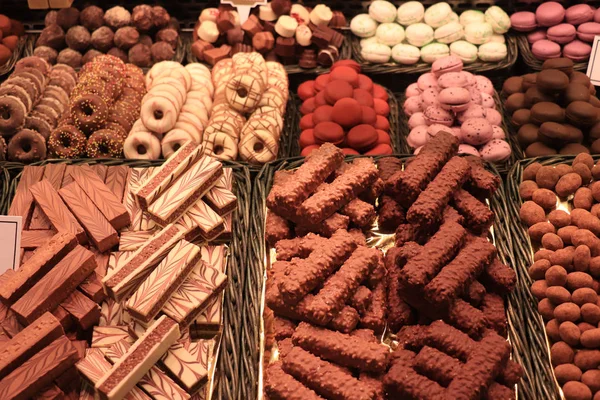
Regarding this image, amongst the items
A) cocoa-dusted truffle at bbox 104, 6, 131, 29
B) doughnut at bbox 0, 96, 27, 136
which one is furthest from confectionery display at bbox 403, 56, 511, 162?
doughnut at bbox 0, 96, 27, 136

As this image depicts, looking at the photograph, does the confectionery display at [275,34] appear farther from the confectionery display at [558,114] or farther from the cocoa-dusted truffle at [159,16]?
the confectionery display at [558,114]

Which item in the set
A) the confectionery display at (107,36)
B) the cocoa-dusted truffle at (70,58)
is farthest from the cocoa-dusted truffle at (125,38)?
the cocoa-dusted truffle at (70,58)

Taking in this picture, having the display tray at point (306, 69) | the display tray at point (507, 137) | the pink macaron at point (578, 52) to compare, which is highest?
the pink macaron at point (578, 52)

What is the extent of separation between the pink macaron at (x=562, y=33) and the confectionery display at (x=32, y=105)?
2969mm

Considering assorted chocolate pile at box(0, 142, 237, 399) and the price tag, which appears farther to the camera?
the price tag

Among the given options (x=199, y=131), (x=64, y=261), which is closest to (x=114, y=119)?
(x=199, y=131)

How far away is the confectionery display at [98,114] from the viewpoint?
3.49 metres

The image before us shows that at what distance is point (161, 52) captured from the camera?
4.20m

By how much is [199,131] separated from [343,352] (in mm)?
1679

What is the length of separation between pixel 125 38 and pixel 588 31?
2918 millimetres

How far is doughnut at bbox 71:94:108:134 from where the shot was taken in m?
3.53

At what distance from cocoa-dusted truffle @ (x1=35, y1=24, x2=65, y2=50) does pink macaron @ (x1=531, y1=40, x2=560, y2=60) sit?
3.04 metres

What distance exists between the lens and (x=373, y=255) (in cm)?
270

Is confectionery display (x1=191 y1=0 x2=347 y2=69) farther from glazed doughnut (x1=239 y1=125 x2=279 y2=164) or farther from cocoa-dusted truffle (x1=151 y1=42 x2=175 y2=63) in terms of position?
glazed doughnut (x1=239 y1=125 x2=279 y2=164)
